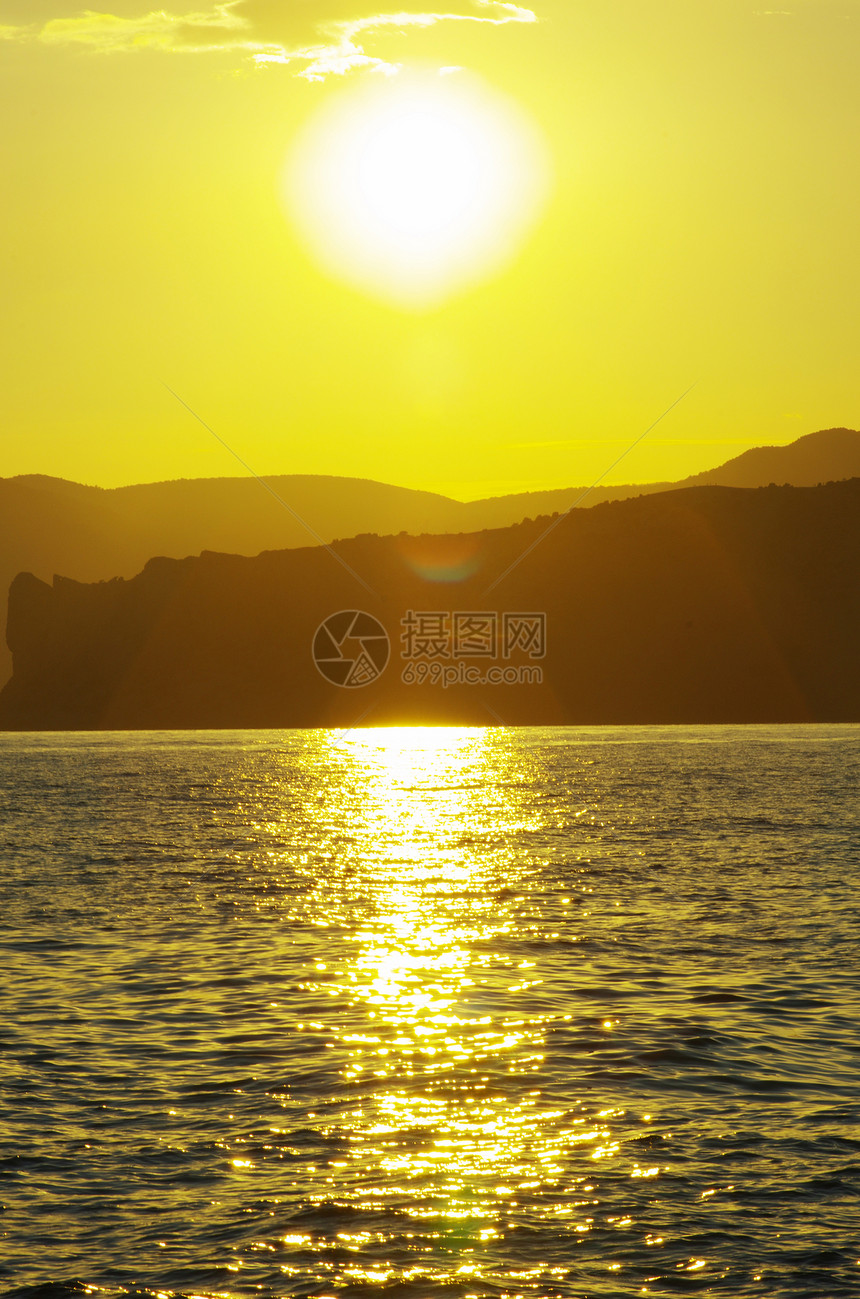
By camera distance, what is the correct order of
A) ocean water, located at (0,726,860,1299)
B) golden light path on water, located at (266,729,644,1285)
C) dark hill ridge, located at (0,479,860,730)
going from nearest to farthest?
ocean water, located at (0,726,860,1299) < golden light path on water, located at (266,729,644,1285) < dark hill ridge, located at (0,479,860,730)

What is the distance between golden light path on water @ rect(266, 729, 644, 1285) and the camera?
11812 mm

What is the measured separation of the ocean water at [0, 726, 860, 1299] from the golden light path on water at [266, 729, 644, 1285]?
52mm

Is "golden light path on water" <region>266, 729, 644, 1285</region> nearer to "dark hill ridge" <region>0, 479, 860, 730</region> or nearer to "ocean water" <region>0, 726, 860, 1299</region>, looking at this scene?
"ocean water" <region>0, 726, 860, 1299</region>

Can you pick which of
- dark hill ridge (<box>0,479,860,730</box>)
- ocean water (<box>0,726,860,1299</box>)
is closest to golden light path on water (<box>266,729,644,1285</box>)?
ocean water (<box>0,726,860,1299</box>)

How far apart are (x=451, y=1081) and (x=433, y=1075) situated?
0.34m

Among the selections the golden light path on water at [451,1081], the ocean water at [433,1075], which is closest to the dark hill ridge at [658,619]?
the ocean water at [433,1075]

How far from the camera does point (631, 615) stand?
18825 cm

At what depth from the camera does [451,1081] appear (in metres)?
15.9

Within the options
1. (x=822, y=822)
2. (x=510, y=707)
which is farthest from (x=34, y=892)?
(x=510, y=707)

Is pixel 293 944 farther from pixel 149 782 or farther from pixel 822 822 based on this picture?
pixel 149 782

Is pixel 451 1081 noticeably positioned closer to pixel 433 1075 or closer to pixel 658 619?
pixel 433 1075

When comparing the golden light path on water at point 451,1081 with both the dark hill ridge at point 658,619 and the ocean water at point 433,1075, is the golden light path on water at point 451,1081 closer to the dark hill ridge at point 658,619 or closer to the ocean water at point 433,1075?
the ocean water at point 433,1075

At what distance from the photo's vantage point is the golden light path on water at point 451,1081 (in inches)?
465

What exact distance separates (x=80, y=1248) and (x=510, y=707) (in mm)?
178559
